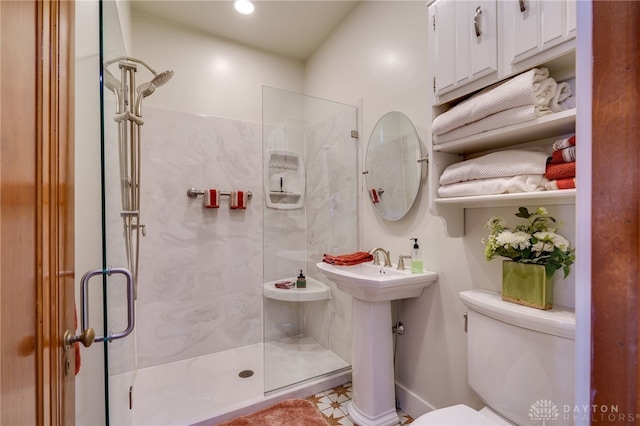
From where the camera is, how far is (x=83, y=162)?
0.95 metres

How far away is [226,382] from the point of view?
2.10 metres

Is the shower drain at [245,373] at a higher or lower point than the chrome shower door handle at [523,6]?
lower

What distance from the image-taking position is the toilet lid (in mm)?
1038

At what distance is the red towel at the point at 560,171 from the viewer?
0.94 meters

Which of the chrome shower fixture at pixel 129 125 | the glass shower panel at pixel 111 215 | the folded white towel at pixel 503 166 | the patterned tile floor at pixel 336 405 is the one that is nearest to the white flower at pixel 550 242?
the folded white towel at pixel 503 166

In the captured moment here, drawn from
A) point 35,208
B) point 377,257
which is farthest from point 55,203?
point 377,257

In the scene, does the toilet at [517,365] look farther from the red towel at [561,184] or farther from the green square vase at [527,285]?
the red towel at [561,184]

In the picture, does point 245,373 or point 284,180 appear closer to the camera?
point 245,373

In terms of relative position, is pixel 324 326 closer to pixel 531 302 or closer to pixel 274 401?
pixel 274 401

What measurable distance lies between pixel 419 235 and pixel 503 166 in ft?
2.34

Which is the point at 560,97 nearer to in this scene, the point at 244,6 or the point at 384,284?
the point at 384,284

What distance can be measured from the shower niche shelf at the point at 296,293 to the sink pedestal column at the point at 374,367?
2.44 ft

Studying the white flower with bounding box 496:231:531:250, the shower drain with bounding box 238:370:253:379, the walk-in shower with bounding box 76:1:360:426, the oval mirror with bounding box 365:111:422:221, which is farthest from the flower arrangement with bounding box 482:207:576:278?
the shower drain with bounding box 238:370:253:379

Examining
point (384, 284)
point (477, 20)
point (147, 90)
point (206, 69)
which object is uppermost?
point (206, 69)
